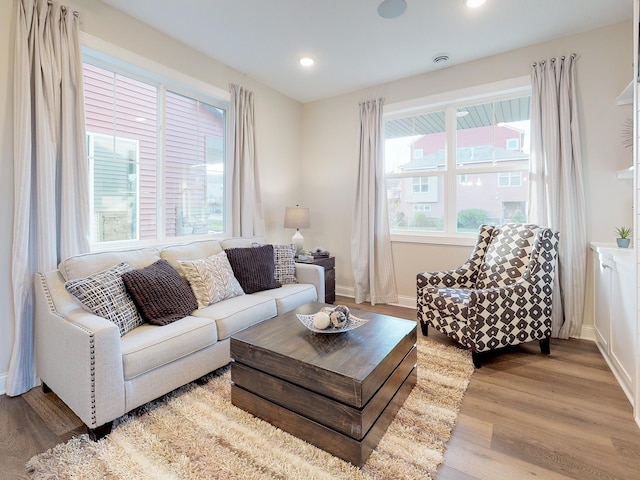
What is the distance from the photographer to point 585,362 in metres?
2.45

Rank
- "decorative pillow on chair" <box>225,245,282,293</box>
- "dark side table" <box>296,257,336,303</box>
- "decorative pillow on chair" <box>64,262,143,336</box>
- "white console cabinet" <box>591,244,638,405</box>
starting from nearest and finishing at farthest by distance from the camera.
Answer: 1. "decorative pillow on chair" <box>64,262,143,336</box>
2. "white console cabinet" <box>591,244,638,405</box>
3. "decorative pillow on chair" <box>225,245,282,293</box>
4. "dark side table" <box>296,257,336,303</box>

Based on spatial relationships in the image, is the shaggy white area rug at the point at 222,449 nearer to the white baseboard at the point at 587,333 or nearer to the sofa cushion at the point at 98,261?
the sofa cushion at the point at 98,261

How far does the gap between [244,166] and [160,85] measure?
107 centimetres

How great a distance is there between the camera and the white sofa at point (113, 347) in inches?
61.9

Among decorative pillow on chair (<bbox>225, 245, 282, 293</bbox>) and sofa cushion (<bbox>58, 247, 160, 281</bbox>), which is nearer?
sofa cushion (<bbox>58, 247, 160, 281</bbox>)

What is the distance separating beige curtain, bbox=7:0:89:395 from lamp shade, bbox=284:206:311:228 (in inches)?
81.0

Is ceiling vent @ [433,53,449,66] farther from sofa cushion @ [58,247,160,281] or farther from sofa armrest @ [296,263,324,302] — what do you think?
sofa cushion @ [58,247,160,281]

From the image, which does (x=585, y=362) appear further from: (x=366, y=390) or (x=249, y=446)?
(x=249, y=446)

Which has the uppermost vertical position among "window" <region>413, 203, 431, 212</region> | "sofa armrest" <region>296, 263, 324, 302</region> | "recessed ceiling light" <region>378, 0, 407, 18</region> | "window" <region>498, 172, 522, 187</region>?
"recessed ceiling light" <region>378, 0, 407, 18</region>

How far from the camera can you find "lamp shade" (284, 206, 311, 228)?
3.92 meters

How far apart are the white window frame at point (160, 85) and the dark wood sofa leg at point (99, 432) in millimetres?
1471

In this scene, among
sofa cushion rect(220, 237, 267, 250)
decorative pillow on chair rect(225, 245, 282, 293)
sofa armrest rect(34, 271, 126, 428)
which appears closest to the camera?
sofa armrest rect(34, 271, 126, 428)

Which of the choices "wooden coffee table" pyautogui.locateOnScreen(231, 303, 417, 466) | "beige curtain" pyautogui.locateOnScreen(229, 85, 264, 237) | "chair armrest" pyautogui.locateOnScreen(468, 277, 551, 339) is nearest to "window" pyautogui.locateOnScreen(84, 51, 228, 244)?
"beige curtain" pyautogui.locateOnScreen(229, 85, 264, 237)

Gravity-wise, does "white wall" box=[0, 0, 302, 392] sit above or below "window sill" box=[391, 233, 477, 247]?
above
